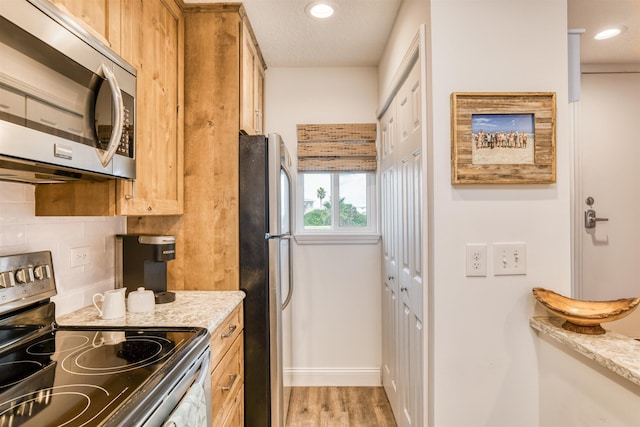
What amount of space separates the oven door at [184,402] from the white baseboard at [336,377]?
5.81 feet

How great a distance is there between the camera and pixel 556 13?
57.9 inches

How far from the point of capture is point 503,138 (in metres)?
1.46

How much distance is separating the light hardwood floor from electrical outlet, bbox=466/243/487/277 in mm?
1411

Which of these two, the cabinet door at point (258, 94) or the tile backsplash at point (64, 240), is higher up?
the cabinet door at point (258, 94)

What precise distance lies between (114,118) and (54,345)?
0.76m

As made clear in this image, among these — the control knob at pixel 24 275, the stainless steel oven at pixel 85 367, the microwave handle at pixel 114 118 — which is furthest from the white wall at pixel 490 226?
the control knob at pixel 24 275

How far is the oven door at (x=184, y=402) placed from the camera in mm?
892

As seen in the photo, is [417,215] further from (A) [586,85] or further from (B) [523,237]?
(A) [586,85]

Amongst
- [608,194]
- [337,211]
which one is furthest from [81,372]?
[608,194]

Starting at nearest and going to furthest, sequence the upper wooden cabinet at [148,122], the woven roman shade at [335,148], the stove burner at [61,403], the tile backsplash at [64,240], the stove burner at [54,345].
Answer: the stove burner at [61,403] < the stove burner at [54,345] < the tile backsplash at [64,240] < the upper wooden cabinet at [148,122] < the woven roman shade at [335,148]

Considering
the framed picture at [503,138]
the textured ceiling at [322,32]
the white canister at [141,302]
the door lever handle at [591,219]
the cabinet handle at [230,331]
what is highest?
the textured ceiling at [322,32]

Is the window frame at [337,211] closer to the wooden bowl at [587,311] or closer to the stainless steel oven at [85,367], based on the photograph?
the wooden bowl at [587,311]

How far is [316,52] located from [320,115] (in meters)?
0.47

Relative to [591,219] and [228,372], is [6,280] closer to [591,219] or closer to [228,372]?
[228,372]
